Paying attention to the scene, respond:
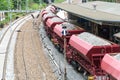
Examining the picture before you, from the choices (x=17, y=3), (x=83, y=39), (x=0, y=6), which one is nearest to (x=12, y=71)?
(x=83, y=39)

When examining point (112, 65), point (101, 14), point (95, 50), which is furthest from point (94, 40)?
point (101, 14)

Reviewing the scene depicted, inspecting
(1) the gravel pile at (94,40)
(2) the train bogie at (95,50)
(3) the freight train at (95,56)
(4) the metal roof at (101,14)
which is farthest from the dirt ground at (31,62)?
(4) the metal roof at (101,14)

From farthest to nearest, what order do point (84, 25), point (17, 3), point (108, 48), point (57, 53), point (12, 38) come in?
1. point (17, 3)
2. point (12, 38)
3. point (84, 25)
4. point (57, 53)
5. point (108, 48)

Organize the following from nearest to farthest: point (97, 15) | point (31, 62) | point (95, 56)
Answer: point (95, 56) < point (97, 15) < point (31, 62)

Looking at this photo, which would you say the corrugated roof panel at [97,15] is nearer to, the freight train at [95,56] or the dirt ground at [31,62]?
the freight train at [95,56]

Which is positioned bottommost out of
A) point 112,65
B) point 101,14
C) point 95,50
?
point 95,50

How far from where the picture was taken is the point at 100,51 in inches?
852

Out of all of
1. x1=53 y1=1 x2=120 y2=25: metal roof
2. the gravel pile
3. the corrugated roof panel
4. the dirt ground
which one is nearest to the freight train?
the gravel pile

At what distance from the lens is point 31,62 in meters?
32.8

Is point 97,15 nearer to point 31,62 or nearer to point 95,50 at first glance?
point 31,62

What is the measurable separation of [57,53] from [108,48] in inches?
634

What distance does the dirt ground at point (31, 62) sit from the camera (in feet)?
91.0

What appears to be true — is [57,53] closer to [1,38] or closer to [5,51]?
[5,51]

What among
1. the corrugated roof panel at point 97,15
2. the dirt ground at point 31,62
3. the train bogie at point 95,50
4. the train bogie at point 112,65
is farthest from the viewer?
the dirt ground at point 31,62
